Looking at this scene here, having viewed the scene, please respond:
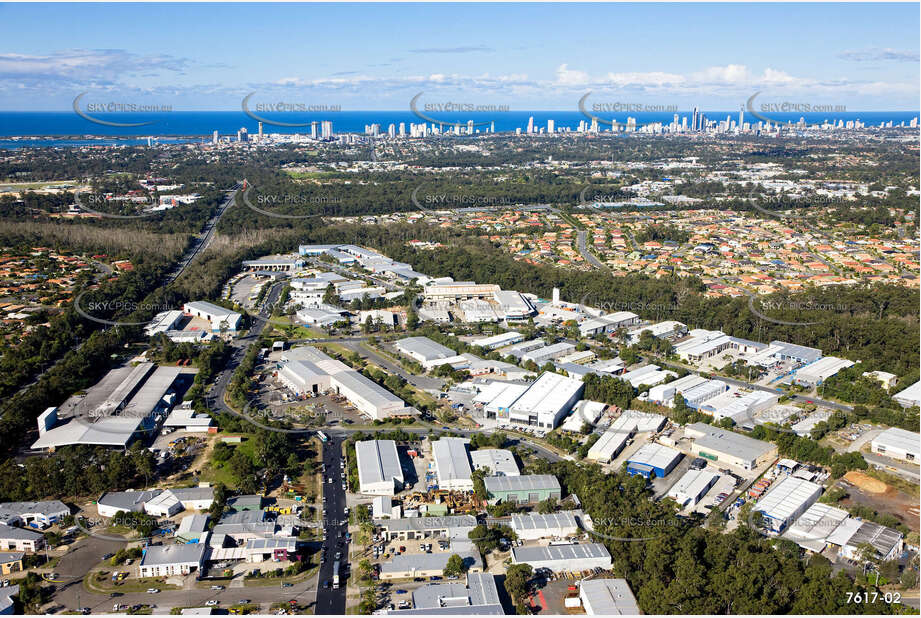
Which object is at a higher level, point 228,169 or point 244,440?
point 228,169

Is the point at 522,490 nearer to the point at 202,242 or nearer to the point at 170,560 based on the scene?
the point at 170,560

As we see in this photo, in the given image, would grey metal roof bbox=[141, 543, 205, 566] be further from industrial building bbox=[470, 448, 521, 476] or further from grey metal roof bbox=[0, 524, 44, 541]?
industrial building bbox=[470, 448, 521, 476]

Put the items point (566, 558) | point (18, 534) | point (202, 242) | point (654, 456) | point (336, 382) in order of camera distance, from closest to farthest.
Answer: point (566, 558), point (18, 534), point (654, 456), point (336, 382), point (202, 242)

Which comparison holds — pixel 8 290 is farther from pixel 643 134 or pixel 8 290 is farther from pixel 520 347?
pixel 643 134

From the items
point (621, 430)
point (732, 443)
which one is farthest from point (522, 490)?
point (732, 443)

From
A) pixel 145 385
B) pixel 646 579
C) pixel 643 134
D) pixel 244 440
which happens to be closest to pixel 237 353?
pixel 145 385

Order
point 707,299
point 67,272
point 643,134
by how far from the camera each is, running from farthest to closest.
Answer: point 643,134, point 67,272, point 707,299

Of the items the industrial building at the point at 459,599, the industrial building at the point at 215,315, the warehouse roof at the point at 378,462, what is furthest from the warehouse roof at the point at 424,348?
the industrial building at the point at 459,599
